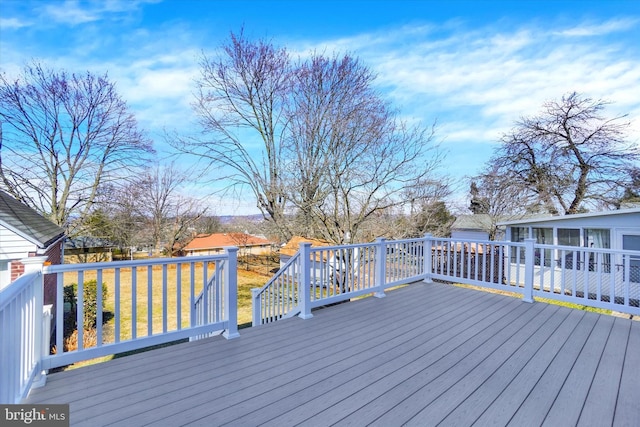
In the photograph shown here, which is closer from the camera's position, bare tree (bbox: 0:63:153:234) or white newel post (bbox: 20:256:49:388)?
white newel post (bbox: 20:256:49:388)

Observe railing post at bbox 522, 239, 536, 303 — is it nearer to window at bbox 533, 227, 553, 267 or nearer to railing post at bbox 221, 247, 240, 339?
railing post at bbox 221, 247, 240, 339

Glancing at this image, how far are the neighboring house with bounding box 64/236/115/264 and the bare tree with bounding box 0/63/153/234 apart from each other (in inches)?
154

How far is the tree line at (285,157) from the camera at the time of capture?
6418 mm

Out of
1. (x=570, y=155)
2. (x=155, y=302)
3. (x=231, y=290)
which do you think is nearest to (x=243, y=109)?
(x=231, y=290)

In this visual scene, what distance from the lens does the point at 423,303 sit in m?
4.32

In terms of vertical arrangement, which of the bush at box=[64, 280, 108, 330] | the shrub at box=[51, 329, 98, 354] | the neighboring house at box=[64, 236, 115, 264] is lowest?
the shrub at box=[51, 329, 98, 354]

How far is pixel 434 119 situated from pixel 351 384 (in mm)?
5863

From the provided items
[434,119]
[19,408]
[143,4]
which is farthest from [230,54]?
[19,408]

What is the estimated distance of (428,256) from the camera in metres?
5.57

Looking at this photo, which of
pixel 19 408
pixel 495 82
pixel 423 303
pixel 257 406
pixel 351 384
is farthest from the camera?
pixel 495 82

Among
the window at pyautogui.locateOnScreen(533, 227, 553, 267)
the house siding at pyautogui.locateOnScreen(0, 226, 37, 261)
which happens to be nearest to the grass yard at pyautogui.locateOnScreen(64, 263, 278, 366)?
the house siding at pyautogui.locateOnScreen(0, 226, 37, 261)

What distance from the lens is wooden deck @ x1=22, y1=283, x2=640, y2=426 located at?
1.83 m

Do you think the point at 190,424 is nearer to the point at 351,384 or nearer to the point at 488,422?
the point at 351,384

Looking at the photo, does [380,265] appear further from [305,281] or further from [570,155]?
[570,155]
